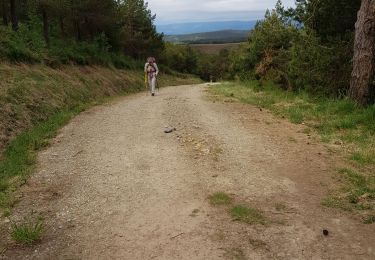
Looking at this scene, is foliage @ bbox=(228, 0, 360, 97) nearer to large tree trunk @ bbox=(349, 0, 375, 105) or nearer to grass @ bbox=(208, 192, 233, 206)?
large tree trunk @ bbox=(349, 0, 375, 105)

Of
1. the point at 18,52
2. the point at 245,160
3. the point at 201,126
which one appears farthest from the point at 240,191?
the point at 18,52

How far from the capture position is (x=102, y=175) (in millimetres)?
7133

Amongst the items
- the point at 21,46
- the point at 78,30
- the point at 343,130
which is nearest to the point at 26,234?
the point at 343,130

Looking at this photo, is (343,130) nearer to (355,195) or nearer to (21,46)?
(355,195)

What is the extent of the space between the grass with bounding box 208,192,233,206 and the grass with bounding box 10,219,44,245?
227 centimetres

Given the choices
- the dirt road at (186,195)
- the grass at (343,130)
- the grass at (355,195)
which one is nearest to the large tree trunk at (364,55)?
the grass at (343,130)

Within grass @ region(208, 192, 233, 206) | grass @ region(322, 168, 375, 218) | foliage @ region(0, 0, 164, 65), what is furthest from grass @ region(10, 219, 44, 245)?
foliage @ region(0, 0, 164, 65)

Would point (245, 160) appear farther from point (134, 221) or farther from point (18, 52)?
point (18, 52)

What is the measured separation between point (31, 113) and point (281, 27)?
1382 centimetres

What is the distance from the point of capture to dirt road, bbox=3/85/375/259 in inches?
185

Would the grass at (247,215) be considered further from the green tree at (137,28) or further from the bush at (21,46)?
the green tree at (137,28)

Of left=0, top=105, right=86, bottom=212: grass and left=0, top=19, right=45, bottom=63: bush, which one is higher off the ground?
left=0, top=19, right=45, bottom=63: bush

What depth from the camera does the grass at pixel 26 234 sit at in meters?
4.96

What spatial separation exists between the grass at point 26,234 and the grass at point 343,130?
372 centimetres
